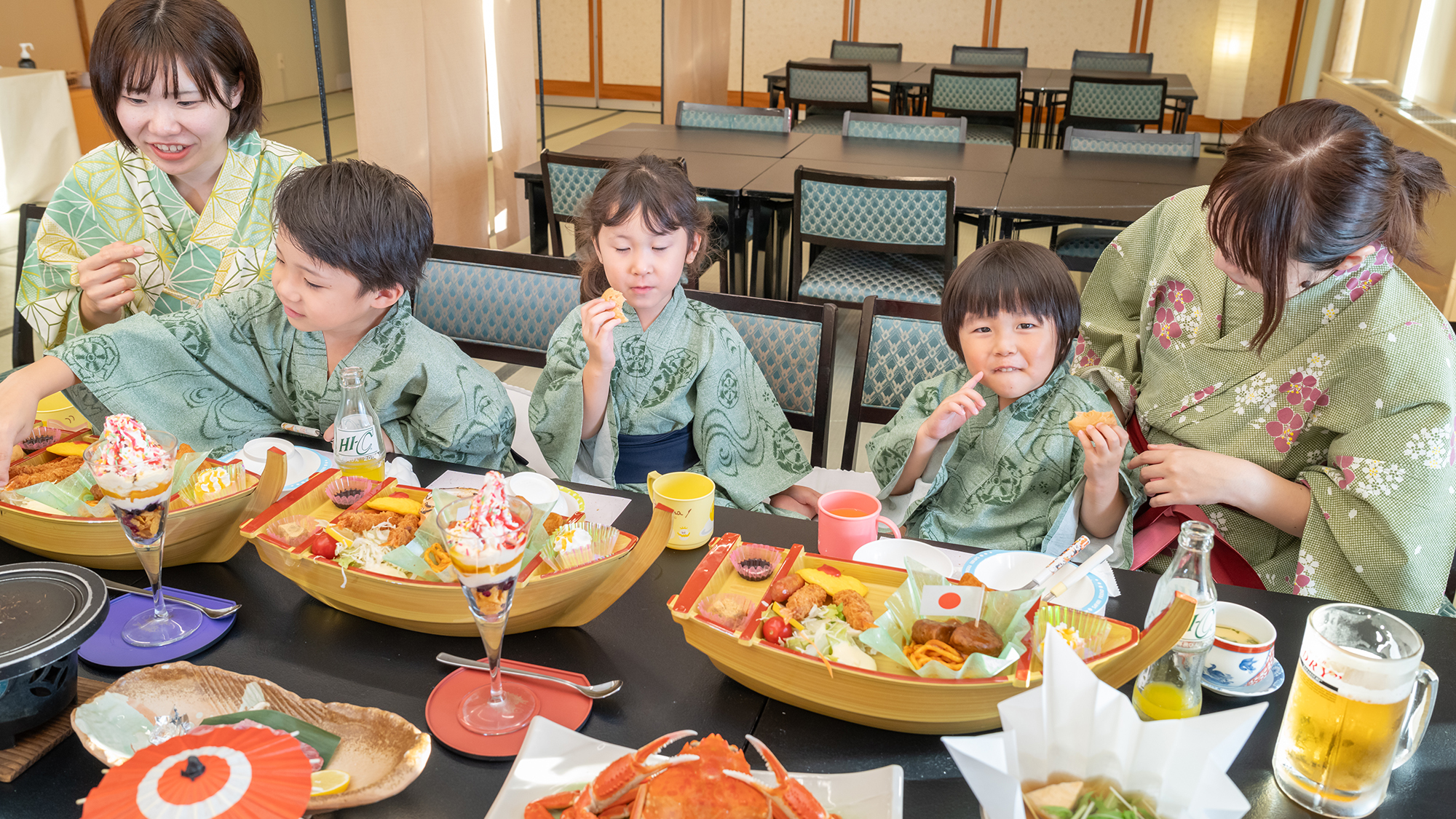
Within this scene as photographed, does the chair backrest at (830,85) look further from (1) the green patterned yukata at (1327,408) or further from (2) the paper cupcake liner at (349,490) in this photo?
(2) the paper cupcake liner at (349,490)

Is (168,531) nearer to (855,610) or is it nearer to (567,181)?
(855,610)

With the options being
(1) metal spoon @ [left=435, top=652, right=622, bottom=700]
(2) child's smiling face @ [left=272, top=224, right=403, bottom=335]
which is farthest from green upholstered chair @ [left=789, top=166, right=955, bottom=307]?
(1) metal spoon @ [left=435, top=652, right=622, bottom=700]

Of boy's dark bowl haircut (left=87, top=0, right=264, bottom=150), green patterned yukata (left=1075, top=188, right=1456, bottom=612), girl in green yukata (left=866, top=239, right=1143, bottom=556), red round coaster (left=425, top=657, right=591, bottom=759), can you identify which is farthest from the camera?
boy's dark bowl haircut (left=87, top=0, right=264, bottom=150)

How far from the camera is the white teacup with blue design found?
3.34ft

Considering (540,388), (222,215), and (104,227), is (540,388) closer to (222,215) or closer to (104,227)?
(222,215)

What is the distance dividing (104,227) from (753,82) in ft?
32.0

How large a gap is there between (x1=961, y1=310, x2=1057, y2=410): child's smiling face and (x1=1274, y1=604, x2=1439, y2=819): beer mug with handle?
743 millimetres

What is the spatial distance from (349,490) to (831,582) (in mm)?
667

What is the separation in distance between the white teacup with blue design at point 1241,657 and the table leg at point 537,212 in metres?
3.59

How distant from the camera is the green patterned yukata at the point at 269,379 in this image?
1.67 m

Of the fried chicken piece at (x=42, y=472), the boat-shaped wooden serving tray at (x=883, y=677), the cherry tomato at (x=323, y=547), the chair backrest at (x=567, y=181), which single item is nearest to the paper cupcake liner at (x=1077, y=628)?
the boat-shaped wooden serving tray at (x=883, y=677)

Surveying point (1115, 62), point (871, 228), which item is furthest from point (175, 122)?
point (1115, 62)

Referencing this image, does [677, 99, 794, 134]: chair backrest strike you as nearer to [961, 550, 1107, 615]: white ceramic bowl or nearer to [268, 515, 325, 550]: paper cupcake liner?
[961, 550, 1107, 615]: white ceramic bowl

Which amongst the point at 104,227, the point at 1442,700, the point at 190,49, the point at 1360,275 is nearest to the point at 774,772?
the point at 1442,700
